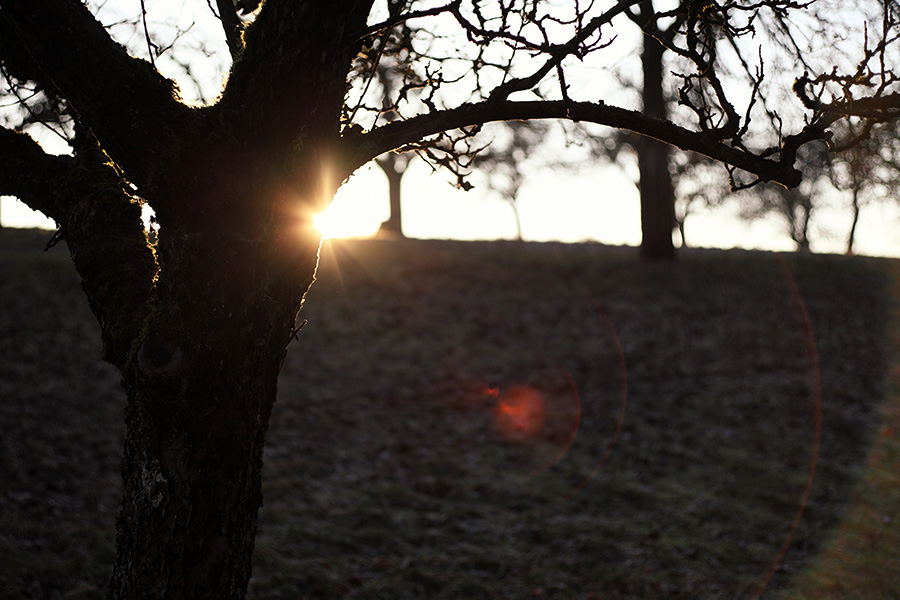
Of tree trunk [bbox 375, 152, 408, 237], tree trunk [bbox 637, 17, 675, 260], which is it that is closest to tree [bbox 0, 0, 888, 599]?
tree trunk [bbox 637, 17, 675, 260]

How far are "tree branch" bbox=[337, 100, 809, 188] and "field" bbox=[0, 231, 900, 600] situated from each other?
4.42m

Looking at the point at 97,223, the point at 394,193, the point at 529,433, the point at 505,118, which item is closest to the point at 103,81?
the point at 97,223

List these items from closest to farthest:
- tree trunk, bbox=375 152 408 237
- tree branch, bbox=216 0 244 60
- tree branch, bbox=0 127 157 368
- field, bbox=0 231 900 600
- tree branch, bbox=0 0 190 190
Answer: tree branch, bbox=0 0 190 190, tree branch, bbox=0 127 157 368, tree branch, bbox=216 0 244 60, field, bbox=0 231 900 600, tree trunk, bbox=375 152 408 237

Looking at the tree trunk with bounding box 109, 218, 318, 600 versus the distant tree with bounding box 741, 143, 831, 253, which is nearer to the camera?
the tree trunk with bounding box 109, 218, 318, 600

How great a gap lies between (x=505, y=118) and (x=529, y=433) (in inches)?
295

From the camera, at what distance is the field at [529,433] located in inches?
256

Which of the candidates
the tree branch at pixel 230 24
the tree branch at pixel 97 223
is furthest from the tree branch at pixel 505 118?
the tree branch at pixel 97 223

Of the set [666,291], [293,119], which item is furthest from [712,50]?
[666,291]

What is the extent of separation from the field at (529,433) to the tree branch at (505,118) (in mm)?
4419

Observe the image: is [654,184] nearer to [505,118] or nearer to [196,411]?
[505,118]

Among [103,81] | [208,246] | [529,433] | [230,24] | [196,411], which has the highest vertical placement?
[230,24]

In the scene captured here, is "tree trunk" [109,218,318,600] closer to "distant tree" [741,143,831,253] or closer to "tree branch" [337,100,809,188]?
"tree branch" [337,100,809,188]

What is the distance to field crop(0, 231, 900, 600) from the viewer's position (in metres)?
6.51

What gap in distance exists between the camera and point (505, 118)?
10.8ft
